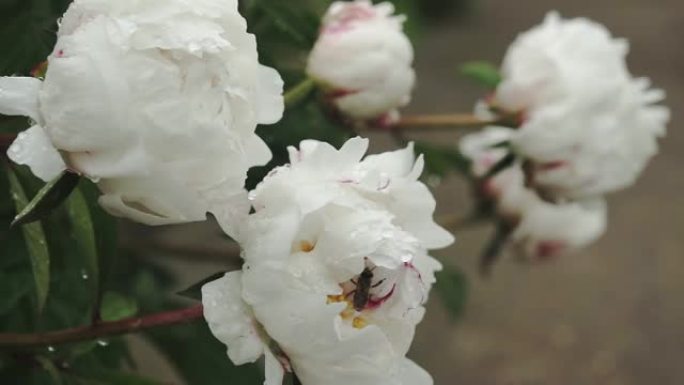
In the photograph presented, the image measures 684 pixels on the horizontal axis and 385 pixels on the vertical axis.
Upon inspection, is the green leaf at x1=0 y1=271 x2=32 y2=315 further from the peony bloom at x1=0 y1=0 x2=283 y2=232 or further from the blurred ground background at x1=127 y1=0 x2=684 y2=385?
the blurred ground background at x1=127 y1=0 x2=684 y2=385

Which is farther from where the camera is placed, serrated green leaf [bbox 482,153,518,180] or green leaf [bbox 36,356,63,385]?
serrated green leaf [bbox 482,153,518,180]

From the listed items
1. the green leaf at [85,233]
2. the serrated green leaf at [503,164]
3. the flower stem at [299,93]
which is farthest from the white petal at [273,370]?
the serrated green leaf at [503,164]

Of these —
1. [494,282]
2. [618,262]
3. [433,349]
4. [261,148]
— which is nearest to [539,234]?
[261,148]

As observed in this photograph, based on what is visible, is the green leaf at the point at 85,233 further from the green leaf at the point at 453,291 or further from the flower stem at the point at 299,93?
the green leaf at the point at 453,291

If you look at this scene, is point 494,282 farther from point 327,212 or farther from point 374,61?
point 327,212

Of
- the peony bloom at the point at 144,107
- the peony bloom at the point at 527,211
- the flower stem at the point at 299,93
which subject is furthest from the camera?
the peony bloom at the point at 527,211

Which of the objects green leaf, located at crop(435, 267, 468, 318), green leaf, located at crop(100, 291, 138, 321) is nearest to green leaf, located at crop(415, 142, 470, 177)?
green leaf, located at crop(435, 267, 468, 318)

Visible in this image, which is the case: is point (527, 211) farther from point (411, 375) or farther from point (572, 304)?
point (572, 304)
